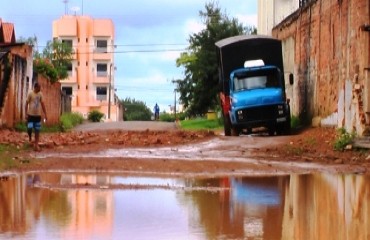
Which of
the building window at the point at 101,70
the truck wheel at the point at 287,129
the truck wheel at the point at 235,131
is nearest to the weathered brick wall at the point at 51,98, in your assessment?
Result: the truck wheel at the point at 235,131

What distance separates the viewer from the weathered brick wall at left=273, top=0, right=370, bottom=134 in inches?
859

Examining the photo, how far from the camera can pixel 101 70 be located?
323 ft

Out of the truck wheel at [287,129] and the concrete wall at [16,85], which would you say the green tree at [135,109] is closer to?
the concrete wall at [16,85]

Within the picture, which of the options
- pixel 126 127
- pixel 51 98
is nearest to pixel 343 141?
pixel 126 127

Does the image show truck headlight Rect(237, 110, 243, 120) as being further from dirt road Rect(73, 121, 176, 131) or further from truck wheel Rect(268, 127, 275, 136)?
dirt road Rect(73, 121, 176, 131)

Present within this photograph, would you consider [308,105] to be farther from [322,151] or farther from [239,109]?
[322,151]

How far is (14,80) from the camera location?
29844 millimetres

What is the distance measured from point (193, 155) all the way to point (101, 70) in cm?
7944

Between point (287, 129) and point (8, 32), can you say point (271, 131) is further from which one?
point (8, 32)

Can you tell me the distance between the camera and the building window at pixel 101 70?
322ft

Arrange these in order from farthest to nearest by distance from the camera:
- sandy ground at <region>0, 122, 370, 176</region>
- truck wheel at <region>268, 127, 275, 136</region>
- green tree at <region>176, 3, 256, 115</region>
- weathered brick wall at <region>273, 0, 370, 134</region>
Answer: green tree at <region>176, 3, 256, 115</region> < truck wheel at <region>268, 127, 275, 136</region> < weathered brick wall at <region>273, 0, 370, 134</region> < sandy ground at <region>0, 122, 370, 176</region>

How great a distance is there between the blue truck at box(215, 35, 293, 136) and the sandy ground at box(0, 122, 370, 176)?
1.98 m

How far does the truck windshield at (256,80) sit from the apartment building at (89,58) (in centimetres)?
6750

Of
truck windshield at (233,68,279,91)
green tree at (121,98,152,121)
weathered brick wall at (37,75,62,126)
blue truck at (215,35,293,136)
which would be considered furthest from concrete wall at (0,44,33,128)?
green tree at (121,98,152,121)
